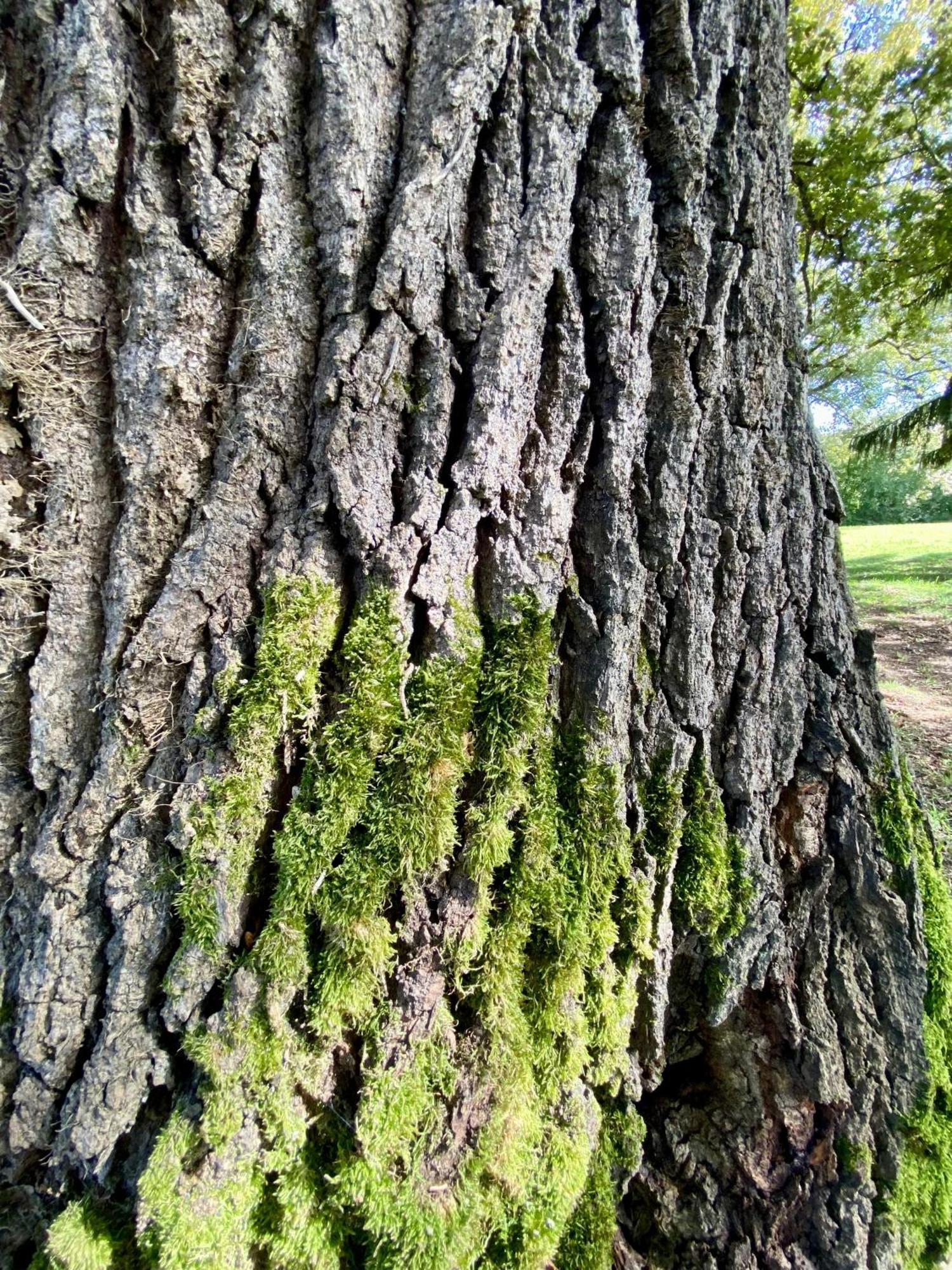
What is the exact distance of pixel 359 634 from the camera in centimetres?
135

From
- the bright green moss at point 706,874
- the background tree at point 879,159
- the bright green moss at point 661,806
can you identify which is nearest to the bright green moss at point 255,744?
the bright green moss at point 661,806

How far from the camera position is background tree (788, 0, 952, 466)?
6824 millimetres

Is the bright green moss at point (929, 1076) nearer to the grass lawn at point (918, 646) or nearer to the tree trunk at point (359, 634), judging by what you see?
the tree trunk at point (359, 634)

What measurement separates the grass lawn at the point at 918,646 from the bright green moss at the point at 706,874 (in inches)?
41.6

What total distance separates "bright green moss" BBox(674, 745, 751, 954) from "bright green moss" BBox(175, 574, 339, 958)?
37.3 inches

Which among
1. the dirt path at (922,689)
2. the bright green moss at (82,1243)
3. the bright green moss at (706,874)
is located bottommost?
the dirt path at (922,689)

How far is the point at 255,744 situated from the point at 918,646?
8.83 m

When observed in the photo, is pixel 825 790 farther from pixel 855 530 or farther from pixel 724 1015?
pixel 855 530

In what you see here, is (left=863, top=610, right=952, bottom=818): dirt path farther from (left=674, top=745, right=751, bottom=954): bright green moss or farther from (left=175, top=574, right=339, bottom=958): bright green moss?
(left=175, top=574, right=339, bottom=958): bright green moss

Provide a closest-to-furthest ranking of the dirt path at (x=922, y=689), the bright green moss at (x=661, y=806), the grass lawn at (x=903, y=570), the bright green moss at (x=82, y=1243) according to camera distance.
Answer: the bright green moss at (x=82, y=1243) < the bright green moss at (x=661, y=806) < the dirt path at (x=922, y=689) < the grass lawn at (x=903, y=570)

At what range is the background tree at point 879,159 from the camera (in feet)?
22.4

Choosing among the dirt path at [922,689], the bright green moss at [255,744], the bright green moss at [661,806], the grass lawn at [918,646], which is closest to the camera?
the bright green moss at [255,744]

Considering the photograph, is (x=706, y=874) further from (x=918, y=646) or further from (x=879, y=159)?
(x=879, y=159)

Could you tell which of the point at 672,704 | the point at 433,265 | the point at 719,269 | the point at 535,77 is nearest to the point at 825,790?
the point at 672,704
